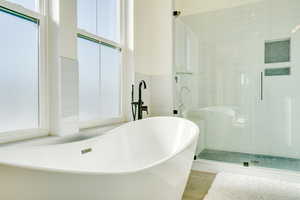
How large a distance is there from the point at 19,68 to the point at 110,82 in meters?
1.06

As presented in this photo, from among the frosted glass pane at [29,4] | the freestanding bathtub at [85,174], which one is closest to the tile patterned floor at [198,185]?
the freestanding bathtub at [85,174]

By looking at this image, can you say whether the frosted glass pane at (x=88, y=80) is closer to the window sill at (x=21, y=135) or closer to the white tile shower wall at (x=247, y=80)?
the window sill at (x=21, y=135)

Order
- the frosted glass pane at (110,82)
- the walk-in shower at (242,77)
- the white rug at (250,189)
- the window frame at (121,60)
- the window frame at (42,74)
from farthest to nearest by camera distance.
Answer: the walk-in shower at (242,77)
the frosted glass pane at (110,82)
the window frame at (121,60)
the white rug at (250,189)
the window frame at (42,74)

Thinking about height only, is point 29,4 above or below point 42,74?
above

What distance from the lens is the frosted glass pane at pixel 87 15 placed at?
6.33 feet

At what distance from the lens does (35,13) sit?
1.52 metres

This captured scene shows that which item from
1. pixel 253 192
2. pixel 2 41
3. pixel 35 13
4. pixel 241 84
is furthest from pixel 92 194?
pixel 241 84

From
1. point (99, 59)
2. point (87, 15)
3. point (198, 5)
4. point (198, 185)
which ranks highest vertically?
point (198, 5)

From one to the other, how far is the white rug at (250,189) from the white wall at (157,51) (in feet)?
3.76

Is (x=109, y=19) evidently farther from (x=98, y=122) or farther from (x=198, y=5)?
(x=198, y=5)

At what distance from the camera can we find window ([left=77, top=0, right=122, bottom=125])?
1980mm

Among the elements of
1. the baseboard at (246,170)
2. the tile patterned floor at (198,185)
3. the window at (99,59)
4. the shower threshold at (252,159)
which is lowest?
the tile patterned floor at (198,185)

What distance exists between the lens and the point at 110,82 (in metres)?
2.38

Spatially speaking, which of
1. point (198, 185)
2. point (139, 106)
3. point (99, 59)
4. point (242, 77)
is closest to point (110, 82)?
point (99, 59)
